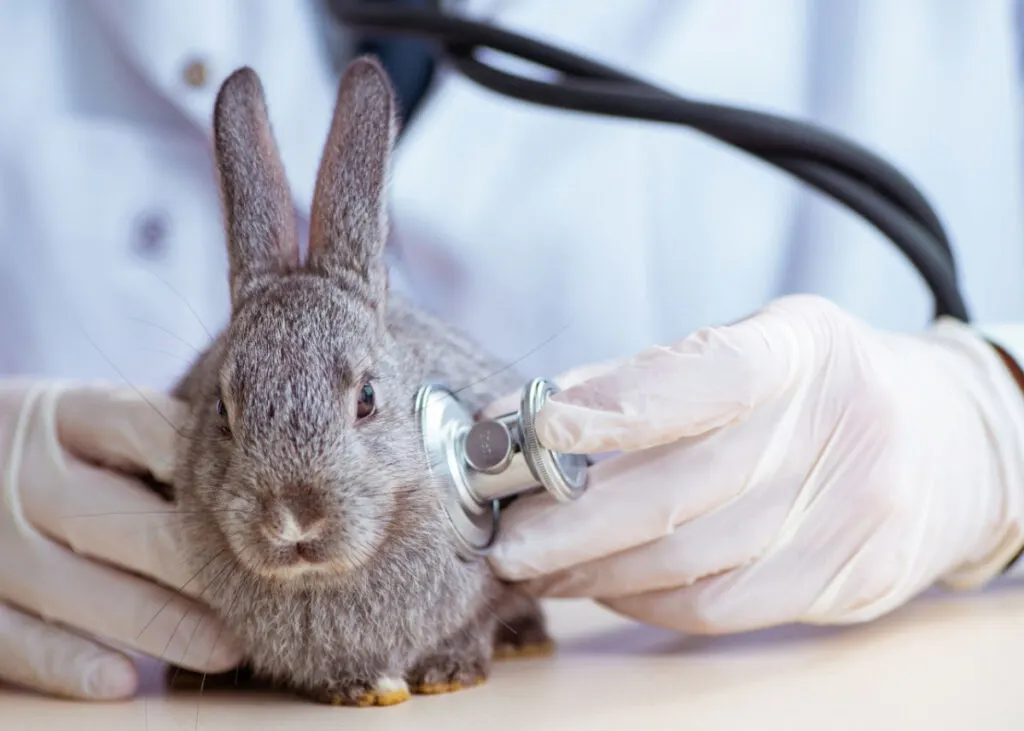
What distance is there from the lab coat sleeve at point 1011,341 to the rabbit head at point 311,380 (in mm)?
840

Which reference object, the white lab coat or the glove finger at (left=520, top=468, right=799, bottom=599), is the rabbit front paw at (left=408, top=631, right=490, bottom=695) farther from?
the white lab coat

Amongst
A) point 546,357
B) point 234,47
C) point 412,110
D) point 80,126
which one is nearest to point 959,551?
point 546,357

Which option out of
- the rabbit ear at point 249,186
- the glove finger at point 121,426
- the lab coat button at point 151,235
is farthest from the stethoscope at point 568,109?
the lab coat button at point 151,235

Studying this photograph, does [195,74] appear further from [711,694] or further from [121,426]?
[711,694]

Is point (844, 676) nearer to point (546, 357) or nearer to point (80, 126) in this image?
point (546, 357)

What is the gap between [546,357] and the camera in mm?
2039

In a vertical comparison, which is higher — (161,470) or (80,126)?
(80,126)

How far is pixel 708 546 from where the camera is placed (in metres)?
1.29

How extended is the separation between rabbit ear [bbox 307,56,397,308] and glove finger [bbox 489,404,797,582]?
0.32 metres

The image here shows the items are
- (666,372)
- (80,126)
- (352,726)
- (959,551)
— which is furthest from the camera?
(80,126)

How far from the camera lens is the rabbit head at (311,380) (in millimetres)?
1055

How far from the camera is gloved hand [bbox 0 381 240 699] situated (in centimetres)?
125

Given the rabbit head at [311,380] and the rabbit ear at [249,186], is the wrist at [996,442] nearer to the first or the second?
the rabbit head at [311,380]

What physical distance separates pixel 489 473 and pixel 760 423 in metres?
0.34
